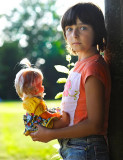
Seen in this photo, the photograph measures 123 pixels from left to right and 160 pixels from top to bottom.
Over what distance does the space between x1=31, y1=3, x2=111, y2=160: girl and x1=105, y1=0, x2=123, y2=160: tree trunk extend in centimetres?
10

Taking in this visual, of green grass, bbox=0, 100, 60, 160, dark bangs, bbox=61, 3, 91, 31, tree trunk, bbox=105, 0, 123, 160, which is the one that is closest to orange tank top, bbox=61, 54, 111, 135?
tree trunk, bbox=105, 0, 123, 160

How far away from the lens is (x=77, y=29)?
6.69 ft

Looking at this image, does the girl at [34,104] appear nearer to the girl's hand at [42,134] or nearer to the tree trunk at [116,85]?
the girl's hand at [42,134]

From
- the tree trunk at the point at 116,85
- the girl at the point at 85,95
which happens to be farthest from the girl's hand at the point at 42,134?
the tree trunk at the point at 116,85

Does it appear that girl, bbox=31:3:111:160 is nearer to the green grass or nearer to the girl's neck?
the girl's neck

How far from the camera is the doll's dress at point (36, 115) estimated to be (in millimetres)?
2038

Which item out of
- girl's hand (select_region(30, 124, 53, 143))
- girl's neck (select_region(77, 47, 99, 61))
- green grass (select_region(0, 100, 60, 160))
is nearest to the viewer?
girl's hand (select_region(30, 124, 53, 143))

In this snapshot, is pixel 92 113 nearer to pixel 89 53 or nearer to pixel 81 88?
pixel 81 88

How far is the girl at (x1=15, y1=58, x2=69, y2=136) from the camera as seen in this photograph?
2037 mm

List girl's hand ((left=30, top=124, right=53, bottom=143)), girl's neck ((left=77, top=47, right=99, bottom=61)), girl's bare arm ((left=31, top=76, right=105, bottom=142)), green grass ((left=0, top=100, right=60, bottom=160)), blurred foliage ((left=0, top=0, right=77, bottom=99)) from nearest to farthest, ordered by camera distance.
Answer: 1. girl's bare arm ((left=31, top=76, right=105, bottom=142))
2. girl's hand ((left=30, top=124, right=53, bottom=143))
3. girl's neck ((left=77, top=47, right=99, bottom=61))
4. green grass ((left=0, top=100, right=60, bottom=160))
5. blurred foliage ((left=0, top=0, right=77, bottom=99))

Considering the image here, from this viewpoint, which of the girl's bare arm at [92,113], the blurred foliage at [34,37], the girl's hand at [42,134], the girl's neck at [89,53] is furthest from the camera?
the blurred foliage at [34,37]

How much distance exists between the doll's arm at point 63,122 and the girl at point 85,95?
0.03 meters

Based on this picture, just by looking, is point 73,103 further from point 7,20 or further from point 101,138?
point 7,20

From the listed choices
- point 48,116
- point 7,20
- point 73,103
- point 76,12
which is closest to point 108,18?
point 76,12
